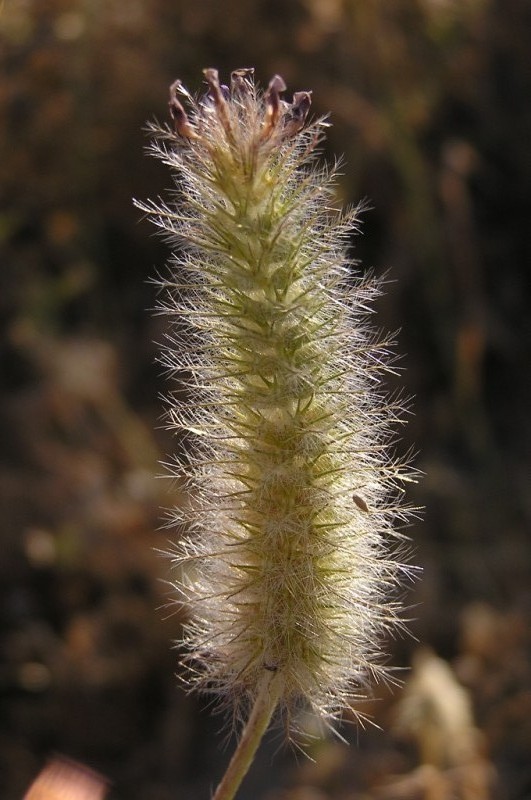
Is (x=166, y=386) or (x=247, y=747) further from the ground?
(x=166, y=386)

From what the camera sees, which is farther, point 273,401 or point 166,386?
point 166,386

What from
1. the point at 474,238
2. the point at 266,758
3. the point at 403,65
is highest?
the point at 403,65

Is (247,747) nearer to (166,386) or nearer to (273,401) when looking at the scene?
(273,401)

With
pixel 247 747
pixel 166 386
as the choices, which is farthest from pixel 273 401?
pixel 166 386

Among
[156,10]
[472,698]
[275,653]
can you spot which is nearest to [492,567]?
[472,698]

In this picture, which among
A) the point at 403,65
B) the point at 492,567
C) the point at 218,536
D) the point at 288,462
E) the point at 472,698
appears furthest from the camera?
the point at 403,65

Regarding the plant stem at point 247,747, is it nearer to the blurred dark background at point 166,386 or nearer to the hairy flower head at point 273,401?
the hairy flower head at point 273,401

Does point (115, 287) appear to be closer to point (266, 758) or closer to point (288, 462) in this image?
point (266, 758)
